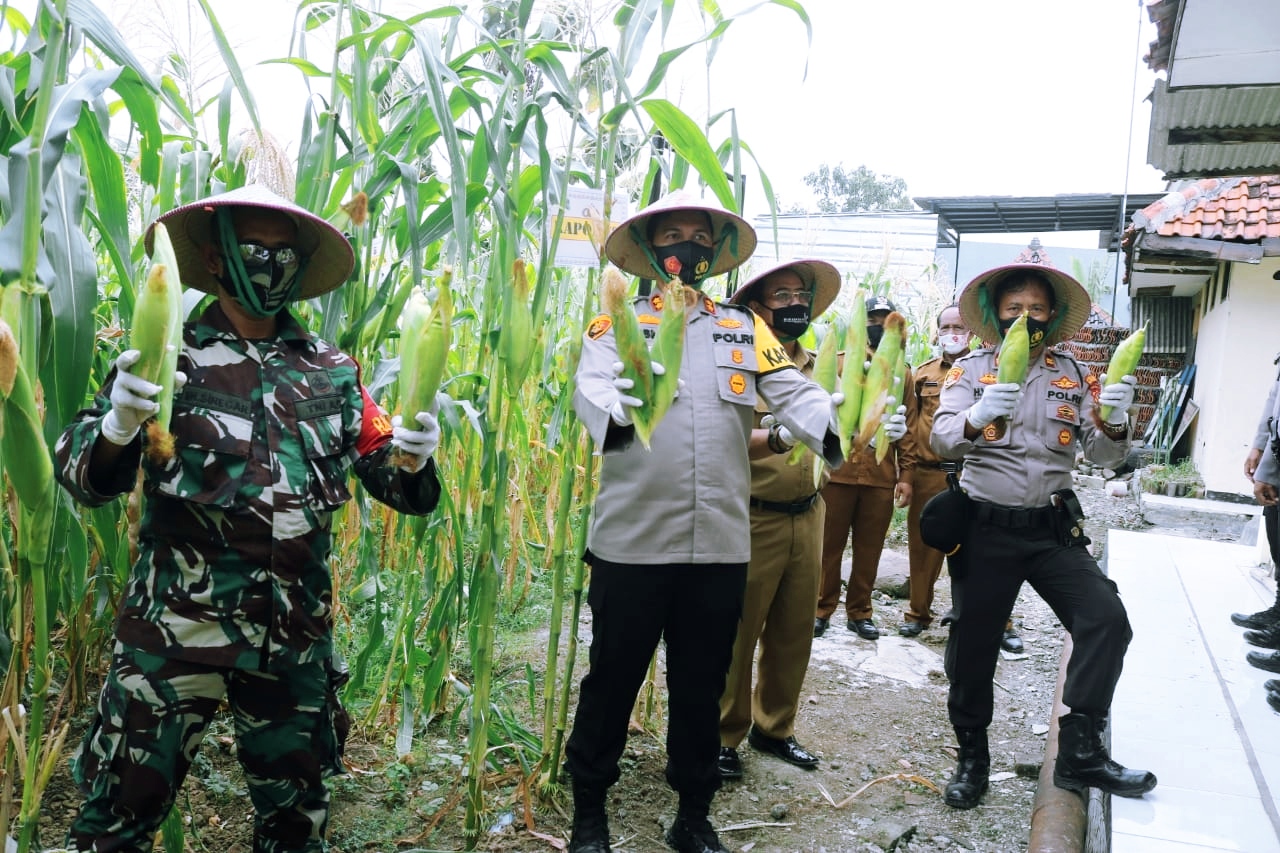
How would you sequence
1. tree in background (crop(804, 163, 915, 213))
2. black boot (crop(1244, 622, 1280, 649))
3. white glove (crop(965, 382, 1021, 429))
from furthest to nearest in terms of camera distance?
1. tree in background (crop(804, 163, 915, 213))
2. black boot (crop(1244, 622, 1280, 649))
3. white glove (crop(965, 382, 1021, 429))

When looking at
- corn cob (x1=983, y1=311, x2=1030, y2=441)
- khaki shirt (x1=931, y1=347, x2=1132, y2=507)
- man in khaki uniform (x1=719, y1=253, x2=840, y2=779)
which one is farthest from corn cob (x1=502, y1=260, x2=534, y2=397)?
khaki shirt (x1=931, y1=347, x2=1132, y2=507)

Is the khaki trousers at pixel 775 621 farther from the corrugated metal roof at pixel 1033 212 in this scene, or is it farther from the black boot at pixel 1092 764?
the corrugated metal roof at pixel 1033 212

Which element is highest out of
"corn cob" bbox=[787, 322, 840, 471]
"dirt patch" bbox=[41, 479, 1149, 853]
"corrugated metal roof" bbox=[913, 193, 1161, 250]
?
"corrugated metal roof" bbox=[913, 193, 1161, 250]

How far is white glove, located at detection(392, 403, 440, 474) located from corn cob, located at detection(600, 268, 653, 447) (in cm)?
45

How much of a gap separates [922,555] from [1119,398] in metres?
2.30

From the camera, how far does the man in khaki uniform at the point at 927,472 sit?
16.4 ft

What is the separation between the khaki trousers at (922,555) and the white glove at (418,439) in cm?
367

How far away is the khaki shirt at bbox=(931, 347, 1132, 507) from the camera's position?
10.1 ft

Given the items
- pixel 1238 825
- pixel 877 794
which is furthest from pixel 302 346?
pixel 1238 825

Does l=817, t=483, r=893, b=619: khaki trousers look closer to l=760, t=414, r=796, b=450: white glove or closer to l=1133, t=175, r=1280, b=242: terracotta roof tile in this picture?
l=760, t=414, r=796, b=450: white glove

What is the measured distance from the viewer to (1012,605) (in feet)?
10.3

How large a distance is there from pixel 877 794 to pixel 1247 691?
1936 mm

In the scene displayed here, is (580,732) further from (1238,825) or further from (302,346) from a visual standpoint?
(1238,825)

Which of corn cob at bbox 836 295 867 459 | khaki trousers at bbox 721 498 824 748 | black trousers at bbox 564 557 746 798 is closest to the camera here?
corn cob at bbox 836 295 867 459
